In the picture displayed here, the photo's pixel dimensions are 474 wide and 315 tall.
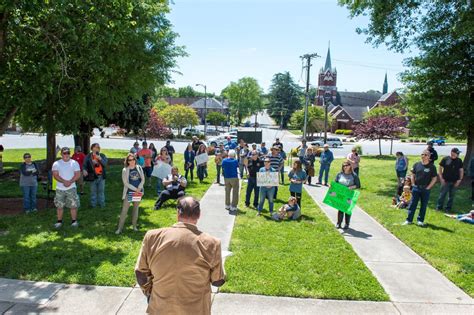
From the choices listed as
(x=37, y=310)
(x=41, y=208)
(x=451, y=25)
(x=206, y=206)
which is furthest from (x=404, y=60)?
(x=37, y=310)

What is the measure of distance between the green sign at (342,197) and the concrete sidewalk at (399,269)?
0.61 meters

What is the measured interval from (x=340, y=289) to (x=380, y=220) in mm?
5059

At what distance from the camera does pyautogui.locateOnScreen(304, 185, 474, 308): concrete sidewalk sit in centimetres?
594

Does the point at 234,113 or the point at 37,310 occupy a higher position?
the point at 234,113

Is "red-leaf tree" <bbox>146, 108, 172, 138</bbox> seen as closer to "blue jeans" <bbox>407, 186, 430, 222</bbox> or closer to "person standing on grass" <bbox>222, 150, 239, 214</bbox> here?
"person standing on grass" <bbox>222, 150, 239, 214</bbox>

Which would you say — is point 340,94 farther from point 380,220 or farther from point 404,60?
point 380,220

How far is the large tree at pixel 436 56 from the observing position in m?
16.6

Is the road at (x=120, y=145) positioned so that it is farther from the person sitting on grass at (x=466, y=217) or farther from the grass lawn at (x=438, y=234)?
the person sitting on grass at (x=466, y=217)

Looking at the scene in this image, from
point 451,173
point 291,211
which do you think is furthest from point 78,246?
point 451,173

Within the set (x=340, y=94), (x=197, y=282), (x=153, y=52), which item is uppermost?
(x=340, y=94)

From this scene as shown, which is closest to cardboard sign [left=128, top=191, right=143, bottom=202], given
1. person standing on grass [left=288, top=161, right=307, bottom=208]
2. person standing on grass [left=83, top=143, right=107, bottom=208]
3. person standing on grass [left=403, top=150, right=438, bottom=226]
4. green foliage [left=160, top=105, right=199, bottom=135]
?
person standing on grass [left=83, top=143, right=107, bottom=208]

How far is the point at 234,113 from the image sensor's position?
11156 centimetres

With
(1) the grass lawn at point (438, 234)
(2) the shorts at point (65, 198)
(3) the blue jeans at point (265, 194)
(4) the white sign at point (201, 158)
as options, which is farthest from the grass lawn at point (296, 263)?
(4) the white sign at point (201, 158)

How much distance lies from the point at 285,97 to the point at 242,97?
75.7 feet
